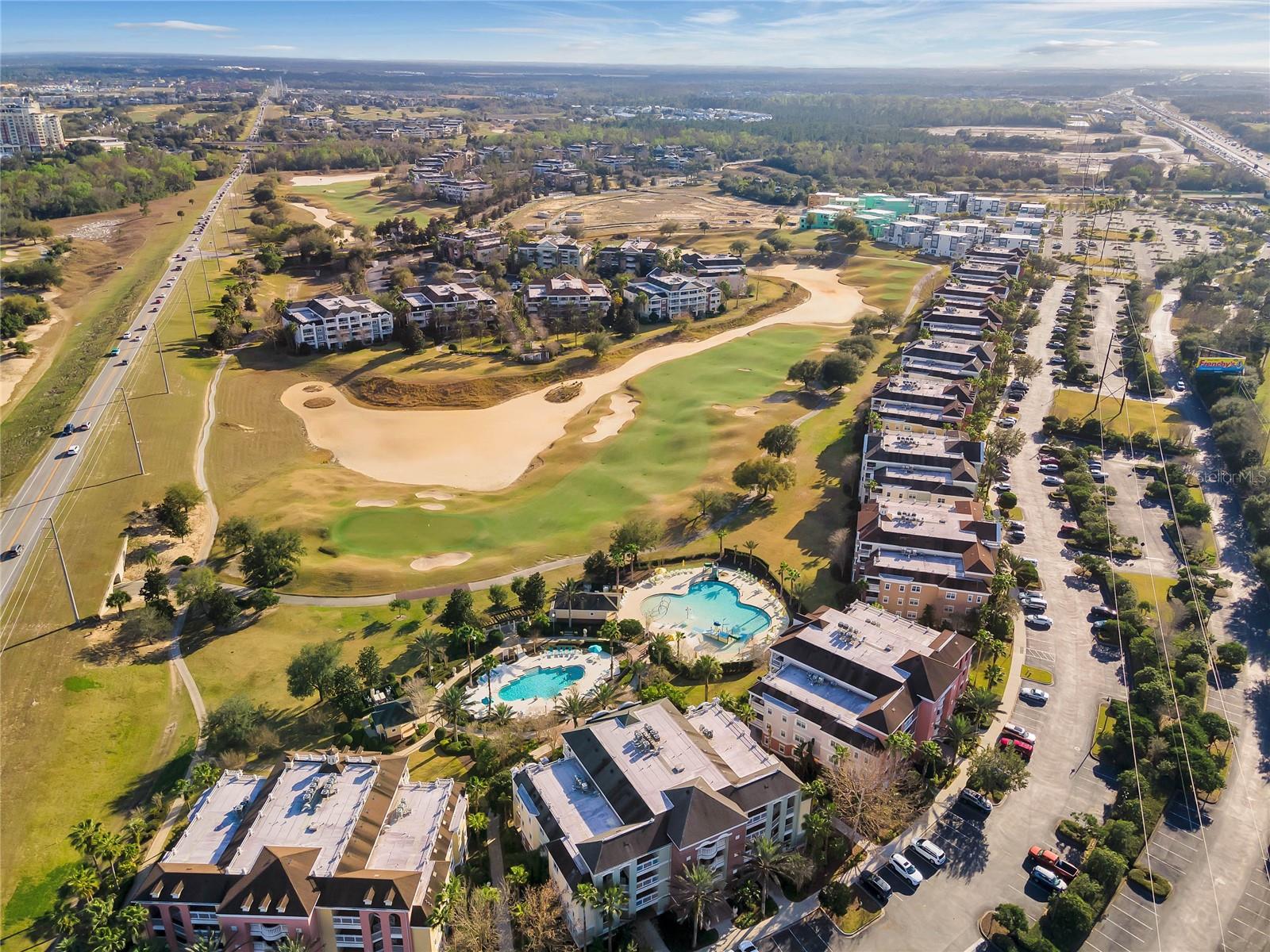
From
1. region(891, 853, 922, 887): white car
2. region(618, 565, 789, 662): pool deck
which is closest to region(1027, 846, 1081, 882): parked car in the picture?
region(891, 853, 922, 887): white car

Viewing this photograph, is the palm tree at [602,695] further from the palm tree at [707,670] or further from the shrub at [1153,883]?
the shrub at [1153,883]

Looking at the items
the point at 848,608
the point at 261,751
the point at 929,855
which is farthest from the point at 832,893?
the point at 261,751

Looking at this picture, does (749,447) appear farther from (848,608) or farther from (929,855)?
(929,855)

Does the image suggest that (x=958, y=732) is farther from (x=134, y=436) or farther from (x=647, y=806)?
(x=134, y=436)

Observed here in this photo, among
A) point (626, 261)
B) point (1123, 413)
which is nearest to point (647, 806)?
point (1123, 413)

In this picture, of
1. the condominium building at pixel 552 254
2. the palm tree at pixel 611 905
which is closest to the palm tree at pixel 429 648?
the palm tree at pixel 611 905

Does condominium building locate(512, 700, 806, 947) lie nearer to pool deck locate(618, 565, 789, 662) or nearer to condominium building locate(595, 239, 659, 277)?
pool deck locate(618, 565, 789, 662)
